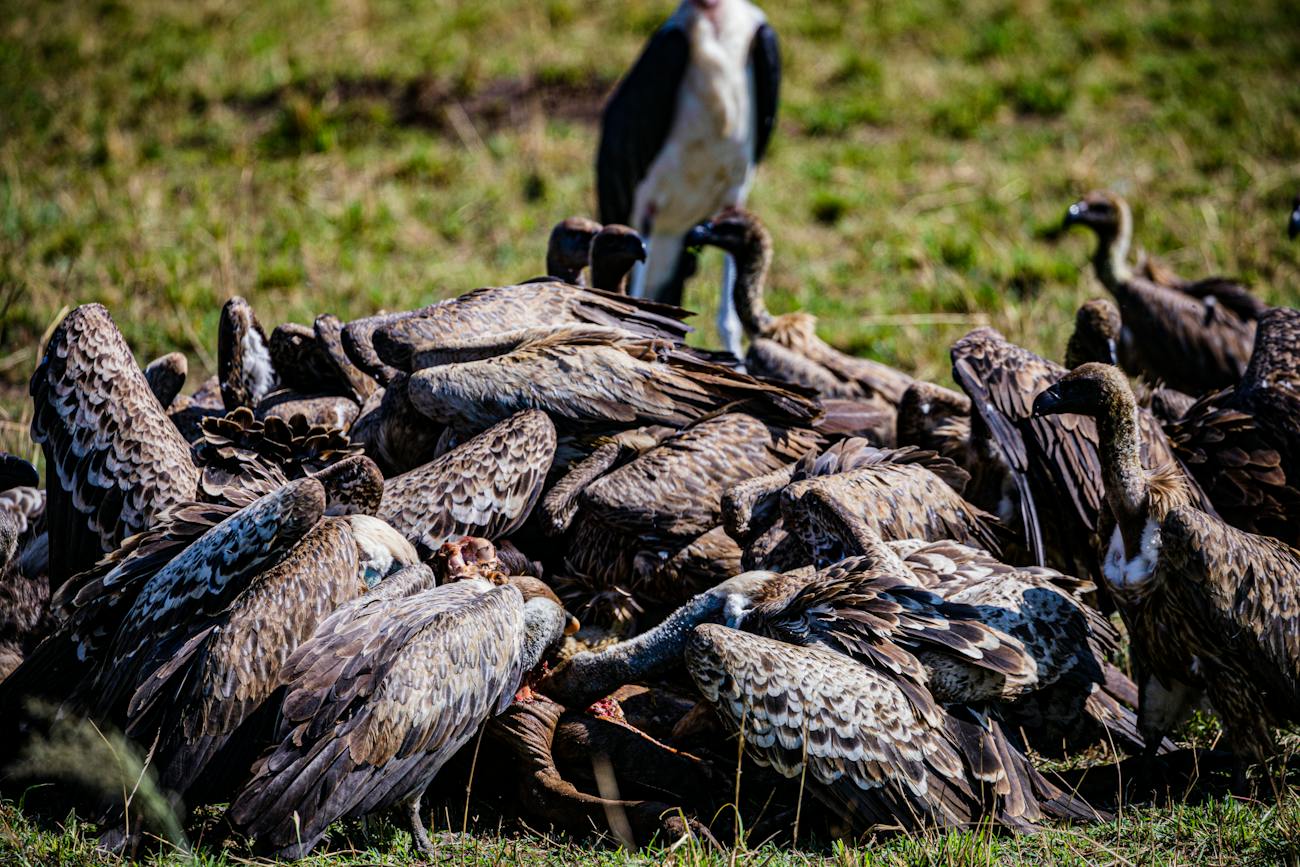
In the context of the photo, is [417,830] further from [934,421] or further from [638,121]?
[638,121]

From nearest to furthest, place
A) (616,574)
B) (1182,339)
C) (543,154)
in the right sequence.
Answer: (616,574) < (1182,339) < (543,154)

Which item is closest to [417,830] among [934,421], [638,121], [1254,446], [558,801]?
[558,801]

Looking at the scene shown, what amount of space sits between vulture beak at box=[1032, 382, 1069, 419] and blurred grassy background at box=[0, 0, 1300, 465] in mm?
3143

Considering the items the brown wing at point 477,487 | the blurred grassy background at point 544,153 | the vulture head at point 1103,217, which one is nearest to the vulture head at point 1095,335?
the blurred grassy background at point 544,153

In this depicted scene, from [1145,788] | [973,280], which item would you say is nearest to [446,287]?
[973,280]

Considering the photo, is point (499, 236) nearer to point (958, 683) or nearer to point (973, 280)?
point (973, 280)

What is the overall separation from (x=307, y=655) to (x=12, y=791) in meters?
1.22

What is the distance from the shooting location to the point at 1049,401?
15.7ft

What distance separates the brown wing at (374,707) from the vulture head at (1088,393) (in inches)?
85.7

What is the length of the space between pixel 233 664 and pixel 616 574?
1.68m

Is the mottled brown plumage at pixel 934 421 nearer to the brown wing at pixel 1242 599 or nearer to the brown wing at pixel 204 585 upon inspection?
the brown wing at pixel 1242 599

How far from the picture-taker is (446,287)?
9250 mm

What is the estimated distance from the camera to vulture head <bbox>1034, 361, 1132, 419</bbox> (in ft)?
15.3

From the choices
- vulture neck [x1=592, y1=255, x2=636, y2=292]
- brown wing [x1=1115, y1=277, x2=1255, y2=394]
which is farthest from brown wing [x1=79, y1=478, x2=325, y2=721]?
brown wing [x1=1115, y1=277, x2=1255, y2=394]
